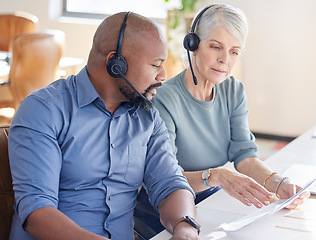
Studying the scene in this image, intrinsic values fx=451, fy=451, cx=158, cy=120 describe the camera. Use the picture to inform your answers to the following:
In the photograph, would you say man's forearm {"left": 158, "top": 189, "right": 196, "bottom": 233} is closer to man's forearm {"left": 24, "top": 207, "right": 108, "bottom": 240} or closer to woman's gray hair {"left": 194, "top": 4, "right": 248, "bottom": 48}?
man's forearm {"left": 24, "top": 207, "right": 108, "bottom": 240}

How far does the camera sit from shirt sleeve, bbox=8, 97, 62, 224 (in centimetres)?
107

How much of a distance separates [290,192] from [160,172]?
1.23 feet

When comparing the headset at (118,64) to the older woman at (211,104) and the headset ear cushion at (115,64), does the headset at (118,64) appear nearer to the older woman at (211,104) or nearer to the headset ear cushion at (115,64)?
the headset ear cushion at (115,64)

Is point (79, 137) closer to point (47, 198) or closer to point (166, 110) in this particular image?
point (47, 198)

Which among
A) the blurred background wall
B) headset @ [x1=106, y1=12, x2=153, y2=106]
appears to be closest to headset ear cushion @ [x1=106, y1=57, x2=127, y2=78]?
headset @ [x1=106, y1=12, x2=153, y2=106]

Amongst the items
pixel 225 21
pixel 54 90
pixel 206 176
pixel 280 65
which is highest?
pixel 225 21

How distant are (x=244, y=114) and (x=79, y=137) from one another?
803mm

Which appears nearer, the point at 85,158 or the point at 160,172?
the point at 85,158

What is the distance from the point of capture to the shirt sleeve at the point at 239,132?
1.69m

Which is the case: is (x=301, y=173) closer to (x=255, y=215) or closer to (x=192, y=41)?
(x=255, y=215)

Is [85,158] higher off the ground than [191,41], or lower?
lower

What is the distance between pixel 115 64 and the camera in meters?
1.20

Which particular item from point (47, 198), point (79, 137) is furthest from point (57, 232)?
point (79, 137)

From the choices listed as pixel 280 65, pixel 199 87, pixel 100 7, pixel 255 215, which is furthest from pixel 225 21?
pixel 100 7
